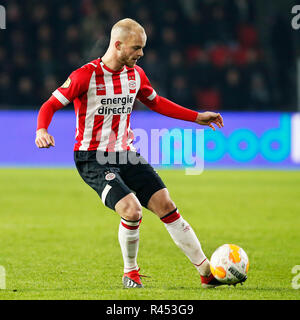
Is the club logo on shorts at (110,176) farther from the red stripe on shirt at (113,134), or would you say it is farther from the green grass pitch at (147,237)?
the green grass pitch at (147,237)

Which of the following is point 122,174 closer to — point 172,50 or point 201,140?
point 201,140

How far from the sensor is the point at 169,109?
5863mm

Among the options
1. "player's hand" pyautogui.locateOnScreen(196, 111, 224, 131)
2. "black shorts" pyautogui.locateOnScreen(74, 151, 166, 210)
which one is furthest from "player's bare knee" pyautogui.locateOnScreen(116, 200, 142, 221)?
"player's hand" pyautogui.locateOnScreen(196, 111, 224, 131)

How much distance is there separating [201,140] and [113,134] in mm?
8649

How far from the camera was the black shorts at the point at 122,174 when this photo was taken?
5.32 m

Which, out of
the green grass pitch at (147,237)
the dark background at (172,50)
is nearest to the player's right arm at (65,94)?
the green grass pitch at (147,237)

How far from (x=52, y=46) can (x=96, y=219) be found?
8.81m

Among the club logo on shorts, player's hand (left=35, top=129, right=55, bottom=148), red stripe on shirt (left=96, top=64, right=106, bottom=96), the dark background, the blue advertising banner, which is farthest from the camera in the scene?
the dark background

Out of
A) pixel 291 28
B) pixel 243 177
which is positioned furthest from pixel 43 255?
pixel 291 28

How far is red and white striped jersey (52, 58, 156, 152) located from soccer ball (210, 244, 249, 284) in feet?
3.43

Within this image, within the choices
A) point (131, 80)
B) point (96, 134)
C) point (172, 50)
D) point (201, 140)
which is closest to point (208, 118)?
point (131, 80)

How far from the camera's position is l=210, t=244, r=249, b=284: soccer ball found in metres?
5.18

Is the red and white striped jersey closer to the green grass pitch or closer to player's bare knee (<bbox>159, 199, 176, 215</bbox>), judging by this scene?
player's bare knee (<bbox>159, 199, 176, 215</bbox>)

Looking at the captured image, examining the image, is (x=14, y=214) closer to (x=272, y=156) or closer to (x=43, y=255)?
(x=43, y=255)
